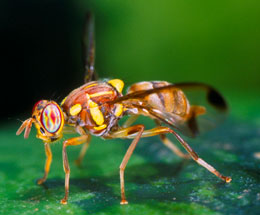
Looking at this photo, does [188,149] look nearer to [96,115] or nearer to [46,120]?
[96,115]

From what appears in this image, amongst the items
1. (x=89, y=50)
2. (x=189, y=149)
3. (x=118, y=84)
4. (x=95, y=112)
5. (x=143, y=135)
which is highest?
(x=89, y=50)

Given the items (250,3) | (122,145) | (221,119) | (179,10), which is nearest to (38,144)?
(122,145)

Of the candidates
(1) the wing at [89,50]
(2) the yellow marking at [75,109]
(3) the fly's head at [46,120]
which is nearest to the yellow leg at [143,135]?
(2) the yellow marking at [75,109]

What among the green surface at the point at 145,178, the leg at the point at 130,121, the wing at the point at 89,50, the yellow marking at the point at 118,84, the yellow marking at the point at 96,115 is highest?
the wing at the point at 89,50

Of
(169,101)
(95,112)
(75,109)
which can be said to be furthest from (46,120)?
(169,101)

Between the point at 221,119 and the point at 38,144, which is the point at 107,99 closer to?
the point at 221,119

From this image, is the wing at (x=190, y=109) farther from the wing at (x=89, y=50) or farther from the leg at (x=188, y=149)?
the wing at (x=89, y=50)
